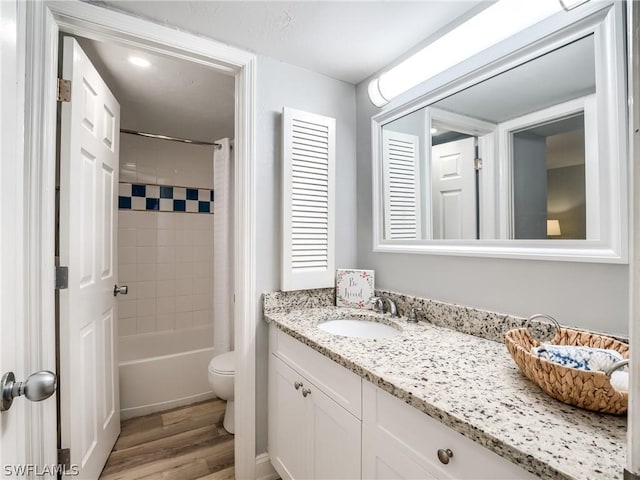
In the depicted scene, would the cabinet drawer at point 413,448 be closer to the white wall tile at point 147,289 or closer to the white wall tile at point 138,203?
the white wall tile at point 147,289

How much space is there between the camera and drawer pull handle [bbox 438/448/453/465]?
685 mm

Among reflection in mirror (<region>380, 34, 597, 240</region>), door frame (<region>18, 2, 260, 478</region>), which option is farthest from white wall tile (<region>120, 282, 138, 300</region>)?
reflection in mirror (<region>380, 34, 597, 240</region>)

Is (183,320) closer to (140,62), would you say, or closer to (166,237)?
(166,237)

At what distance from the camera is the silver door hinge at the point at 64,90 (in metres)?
1.24

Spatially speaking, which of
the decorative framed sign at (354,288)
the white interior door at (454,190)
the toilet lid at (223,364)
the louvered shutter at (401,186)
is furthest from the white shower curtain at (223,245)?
the white interior door at (454,190)

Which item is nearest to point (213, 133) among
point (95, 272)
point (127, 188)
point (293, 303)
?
point (127, 188)

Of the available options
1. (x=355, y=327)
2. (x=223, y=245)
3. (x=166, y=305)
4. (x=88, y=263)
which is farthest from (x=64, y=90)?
(x=166, y=305)

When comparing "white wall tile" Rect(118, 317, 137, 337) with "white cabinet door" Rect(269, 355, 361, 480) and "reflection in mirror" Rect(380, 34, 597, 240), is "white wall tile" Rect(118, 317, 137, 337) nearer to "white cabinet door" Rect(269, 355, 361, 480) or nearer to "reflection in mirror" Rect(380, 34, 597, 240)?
"white cabinet door" Rect(269, 355, 361, 480)

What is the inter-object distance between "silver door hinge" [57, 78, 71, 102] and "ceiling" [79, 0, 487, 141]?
33cm

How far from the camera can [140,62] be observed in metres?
1.62

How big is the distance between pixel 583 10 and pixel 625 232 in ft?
2.21

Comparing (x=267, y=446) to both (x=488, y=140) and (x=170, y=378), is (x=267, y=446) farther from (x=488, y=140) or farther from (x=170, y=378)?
(x=488, y=140)

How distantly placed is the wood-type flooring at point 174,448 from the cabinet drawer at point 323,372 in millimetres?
774

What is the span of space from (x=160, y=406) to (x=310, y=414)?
4.97 ft
